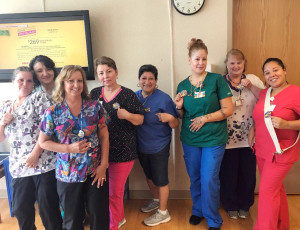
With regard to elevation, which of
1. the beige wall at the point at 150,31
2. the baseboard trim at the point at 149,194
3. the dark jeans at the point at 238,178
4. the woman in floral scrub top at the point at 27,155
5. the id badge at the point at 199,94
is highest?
the beige wall at the point at 150,31

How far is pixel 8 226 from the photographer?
2236mm

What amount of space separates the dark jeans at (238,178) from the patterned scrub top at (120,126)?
0.94 meters

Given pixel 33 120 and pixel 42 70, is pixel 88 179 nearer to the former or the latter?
pixel 33 120

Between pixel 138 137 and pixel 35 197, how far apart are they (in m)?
0.88

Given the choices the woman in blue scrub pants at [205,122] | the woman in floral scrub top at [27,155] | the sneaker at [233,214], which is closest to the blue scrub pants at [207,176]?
the woman in blue scrub pants at [205,122]

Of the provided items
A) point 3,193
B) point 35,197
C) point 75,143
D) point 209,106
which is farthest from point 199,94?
point 3,193

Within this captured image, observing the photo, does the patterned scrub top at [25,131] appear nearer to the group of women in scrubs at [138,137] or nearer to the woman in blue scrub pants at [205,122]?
the group of women in scrubs at [138,137]

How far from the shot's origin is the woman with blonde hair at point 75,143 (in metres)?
1.47

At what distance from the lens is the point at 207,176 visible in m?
1.91

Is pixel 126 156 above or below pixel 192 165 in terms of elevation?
above

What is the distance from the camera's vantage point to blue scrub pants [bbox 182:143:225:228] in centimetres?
190

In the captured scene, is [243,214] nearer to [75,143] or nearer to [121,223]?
[121,223]

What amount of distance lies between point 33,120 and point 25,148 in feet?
0.65

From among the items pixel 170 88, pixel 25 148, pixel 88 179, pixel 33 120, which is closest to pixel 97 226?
pixel 88 179
